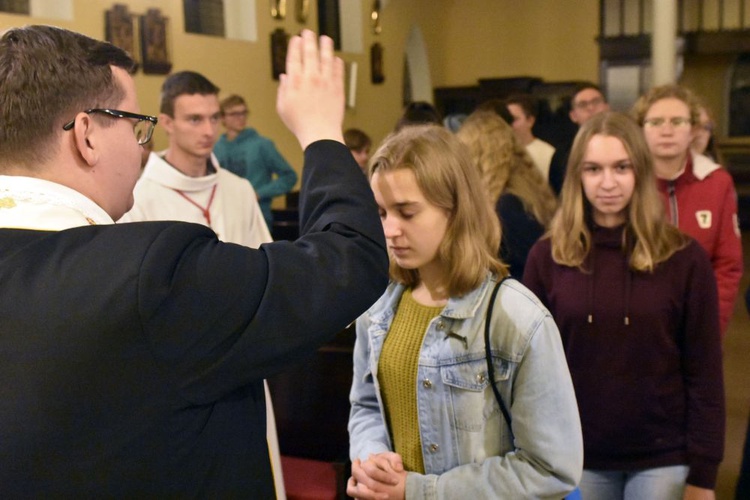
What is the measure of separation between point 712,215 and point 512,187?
813 millimetres

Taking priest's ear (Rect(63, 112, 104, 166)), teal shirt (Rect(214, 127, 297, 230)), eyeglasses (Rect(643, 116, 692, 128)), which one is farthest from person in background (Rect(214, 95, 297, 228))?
priest's ear (Rect(63, 112, 104, 166))

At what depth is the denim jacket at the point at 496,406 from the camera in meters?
1.79

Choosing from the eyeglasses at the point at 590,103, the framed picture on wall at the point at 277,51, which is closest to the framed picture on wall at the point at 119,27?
the framed picture on wall at the point at 277,51

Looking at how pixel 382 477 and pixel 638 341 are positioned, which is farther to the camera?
pixel 638 341

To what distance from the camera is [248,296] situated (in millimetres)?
1223

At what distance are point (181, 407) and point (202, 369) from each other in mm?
72

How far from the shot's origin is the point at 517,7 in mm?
14477

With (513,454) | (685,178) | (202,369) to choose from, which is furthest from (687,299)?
(202,369)

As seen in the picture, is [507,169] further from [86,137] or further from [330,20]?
[330,20]

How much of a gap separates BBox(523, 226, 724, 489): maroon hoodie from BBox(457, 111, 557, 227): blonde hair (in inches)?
49.3

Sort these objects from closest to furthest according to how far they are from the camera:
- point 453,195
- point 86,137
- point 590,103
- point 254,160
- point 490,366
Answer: point 86,137, point 490,366, point 453,195, point 590,103, point 254,160

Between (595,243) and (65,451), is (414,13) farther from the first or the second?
(65,451)

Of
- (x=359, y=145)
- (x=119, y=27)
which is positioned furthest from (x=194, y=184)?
(x=119, y=27)

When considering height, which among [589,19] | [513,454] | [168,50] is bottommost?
[513,454]
